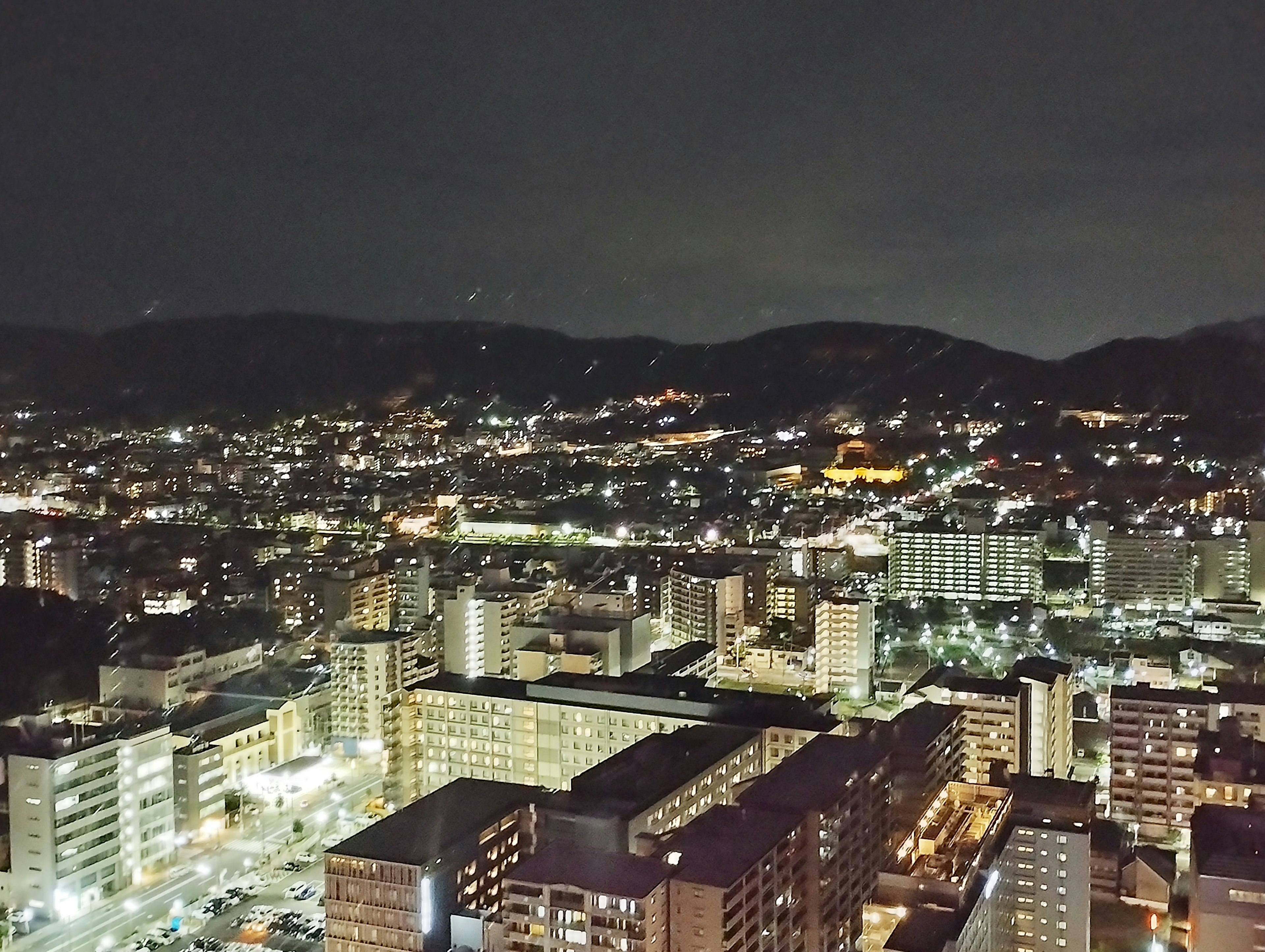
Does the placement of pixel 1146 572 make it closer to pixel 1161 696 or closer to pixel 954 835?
pixel 1161 696

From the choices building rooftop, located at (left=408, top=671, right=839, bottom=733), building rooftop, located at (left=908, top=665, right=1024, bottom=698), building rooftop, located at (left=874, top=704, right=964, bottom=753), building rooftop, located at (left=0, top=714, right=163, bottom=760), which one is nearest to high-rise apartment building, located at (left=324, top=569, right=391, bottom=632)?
building rooftop, located at (left=408, top=671, right=839, bottom=733)

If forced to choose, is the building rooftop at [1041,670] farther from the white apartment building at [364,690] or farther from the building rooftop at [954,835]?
the white apartment building at [364,690]

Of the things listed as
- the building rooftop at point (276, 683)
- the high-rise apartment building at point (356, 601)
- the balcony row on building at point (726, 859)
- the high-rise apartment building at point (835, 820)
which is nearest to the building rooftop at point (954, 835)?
the balcony row on building at point (726, 859)

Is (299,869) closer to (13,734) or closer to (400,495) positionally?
(13,734)

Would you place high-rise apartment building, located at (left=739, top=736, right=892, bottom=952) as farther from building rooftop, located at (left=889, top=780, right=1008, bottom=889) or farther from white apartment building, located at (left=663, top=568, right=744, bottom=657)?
white apartment building, located at (left=663, top=568, right=744, bottom=657)

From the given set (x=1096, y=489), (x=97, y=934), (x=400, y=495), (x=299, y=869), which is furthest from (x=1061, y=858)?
(x=1096, y=489)
